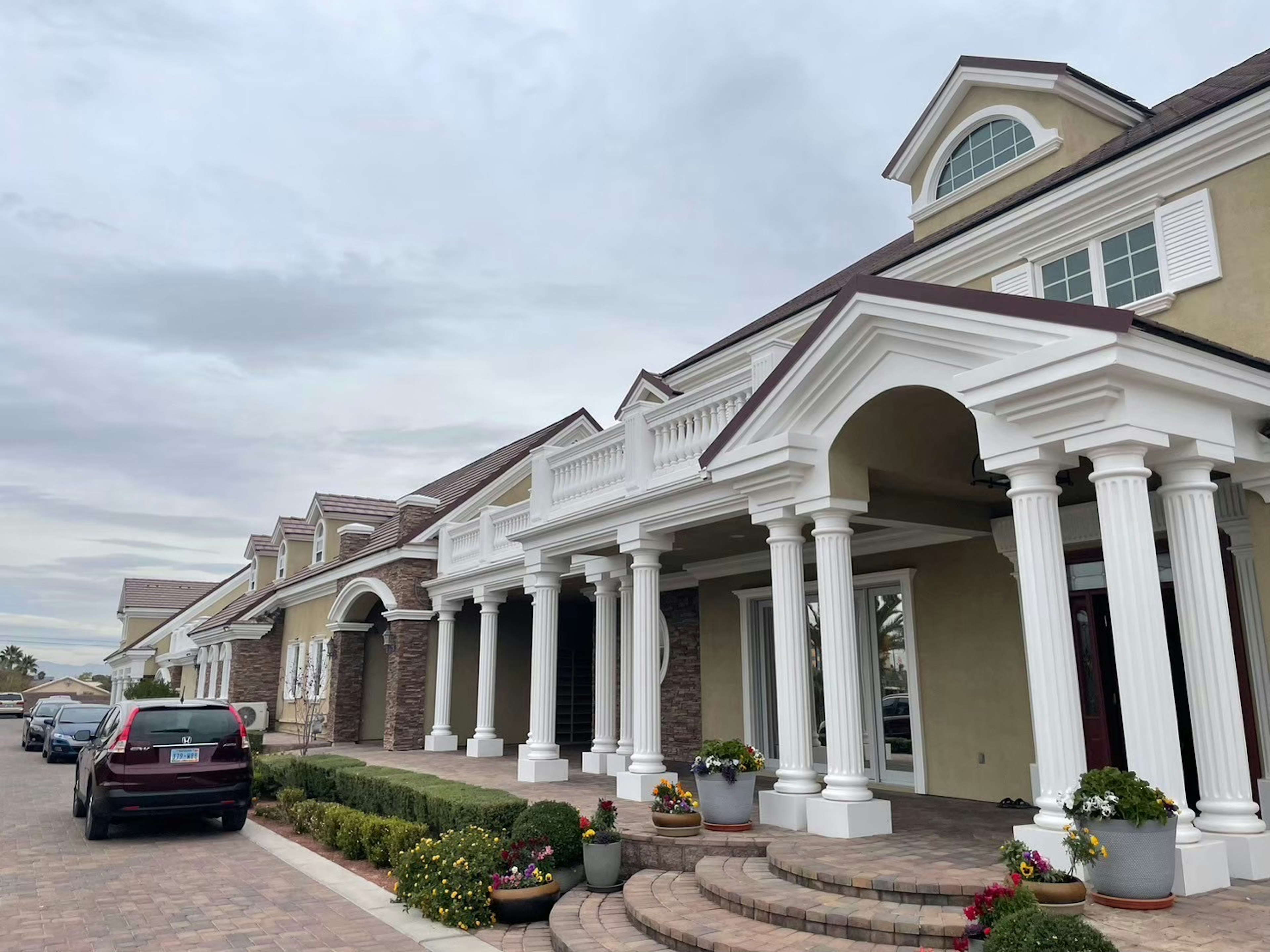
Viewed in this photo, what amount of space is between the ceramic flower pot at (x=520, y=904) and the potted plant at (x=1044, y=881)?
3.71 metres

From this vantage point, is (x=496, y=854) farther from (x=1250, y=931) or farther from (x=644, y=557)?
(x=1250, y=931)

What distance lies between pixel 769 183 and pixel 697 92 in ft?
16.5

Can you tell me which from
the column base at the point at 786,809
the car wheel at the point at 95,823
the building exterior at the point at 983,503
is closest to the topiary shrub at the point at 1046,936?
the building exterior at the point at 983,503

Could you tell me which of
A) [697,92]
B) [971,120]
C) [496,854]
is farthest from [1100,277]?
[496,854]

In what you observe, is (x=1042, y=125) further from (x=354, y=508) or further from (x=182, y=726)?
(x=354, y=508)

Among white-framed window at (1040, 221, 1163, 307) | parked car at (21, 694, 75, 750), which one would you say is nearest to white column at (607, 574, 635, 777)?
white-framed window at (1040, 221, 1163, 307)

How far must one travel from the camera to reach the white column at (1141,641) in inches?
223

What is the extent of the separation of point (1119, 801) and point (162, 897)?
305 inches

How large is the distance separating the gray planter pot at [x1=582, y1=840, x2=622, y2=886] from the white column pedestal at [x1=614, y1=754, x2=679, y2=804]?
2.74 metres

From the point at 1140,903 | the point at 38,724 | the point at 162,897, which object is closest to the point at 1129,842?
the point at 1140,903

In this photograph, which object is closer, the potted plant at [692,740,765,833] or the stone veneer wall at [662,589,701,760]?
the potted plant at [692,740,765,833]

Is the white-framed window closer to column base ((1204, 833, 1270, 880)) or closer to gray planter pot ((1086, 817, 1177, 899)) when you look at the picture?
column base ((1204, 833, 1270, 880))

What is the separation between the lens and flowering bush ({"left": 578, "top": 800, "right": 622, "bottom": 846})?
7684 millimetres

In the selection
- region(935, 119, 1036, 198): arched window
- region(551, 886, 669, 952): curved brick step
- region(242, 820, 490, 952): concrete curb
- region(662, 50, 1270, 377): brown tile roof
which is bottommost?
region(242, 820, 490, 952): concrete curb
